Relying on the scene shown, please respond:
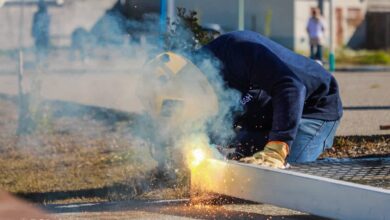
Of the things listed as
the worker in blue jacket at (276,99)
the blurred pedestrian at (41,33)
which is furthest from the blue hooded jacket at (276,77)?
the blurred pedestrian at (41,33)

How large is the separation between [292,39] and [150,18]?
2253cm

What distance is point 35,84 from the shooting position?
30.0 ft

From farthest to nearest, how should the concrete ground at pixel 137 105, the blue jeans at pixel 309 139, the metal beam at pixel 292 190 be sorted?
the blue jeans at pixel 309 139
the concrete ground at pixel 137 105
the metal beam at pixel 292 190

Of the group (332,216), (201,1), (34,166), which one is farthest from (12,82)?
(332,216)

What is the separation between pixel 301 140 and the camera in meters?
5.68

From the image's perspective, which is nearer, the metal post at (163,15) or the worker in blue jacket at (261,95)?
the worker in blue jacket at (261,95)

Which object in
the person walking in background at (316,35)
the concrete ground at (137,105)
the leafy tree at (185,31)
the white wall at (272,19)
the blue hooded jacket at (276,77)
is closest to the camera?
the blue hooded jacket at (276,77)

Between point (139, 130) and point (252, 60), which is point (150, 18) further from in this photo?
point (252, 60)

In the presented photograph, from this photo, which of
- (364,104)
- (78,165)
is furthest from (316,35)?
(78,165)

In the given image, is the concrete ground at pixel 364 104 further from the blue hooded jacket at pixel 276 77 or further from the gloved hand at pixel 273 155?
the gloved hand at pixel 273 155

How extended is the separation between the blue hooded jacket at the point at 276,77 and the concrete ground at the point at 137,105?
2.03 feet

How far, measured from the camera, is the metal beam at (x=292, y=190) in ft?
14.8

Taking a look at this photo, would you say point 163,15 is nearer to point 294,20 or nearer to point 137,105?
point 137,105

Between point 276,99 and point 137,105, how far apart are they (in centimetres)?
480
